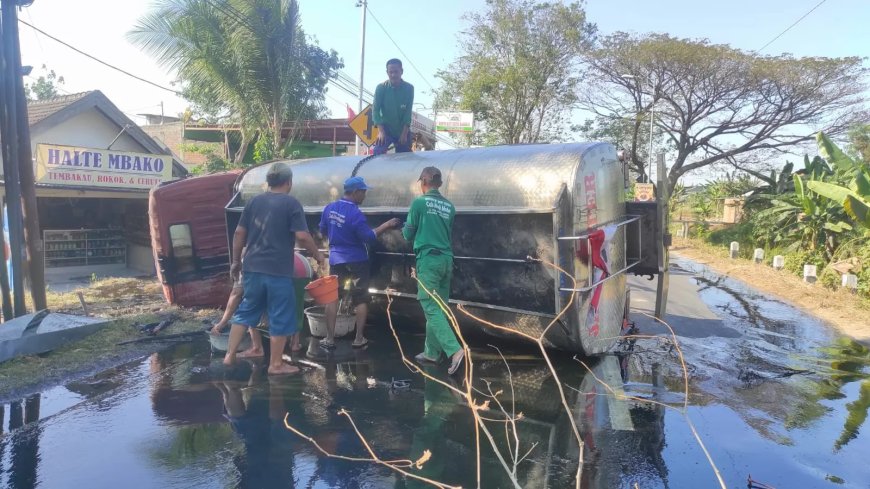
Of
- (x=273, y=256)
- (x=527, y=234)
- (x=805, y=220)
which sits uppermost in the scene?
(x=527, y=234)

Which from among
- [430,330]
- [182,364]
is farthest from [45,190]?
[430,330]

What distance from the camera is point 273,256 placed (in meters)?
4.91

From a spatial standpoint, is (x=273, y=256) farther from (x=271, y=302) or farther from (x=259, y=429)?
(x=259, y=429)

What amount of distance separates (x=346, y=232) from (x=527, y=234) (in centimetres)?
174

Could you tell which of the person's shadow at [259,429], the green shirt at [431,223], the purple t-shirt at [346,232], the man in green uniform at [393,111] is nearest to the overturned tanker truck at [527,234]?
the green shirt at [431,223]

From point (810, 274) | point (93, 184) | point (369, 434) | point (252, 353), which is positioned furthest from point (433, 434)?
point (810, 274)

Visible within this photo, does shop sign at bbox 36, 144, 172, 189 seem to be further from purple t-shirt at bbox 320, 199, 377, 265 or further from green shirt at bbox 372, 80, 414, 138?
purple t-shirt at bbox 320, 199, 377, 265

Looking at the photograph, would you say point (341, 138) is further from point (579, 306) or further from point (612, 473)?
point (612, 473)

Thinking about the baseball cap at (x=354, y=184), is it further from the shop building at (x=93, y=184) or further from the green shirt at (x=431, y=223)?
the shop building at (x=93, y=184)

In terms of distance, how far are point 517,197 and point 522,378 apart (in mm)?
1611

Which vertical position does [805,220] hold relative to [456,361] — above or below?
above

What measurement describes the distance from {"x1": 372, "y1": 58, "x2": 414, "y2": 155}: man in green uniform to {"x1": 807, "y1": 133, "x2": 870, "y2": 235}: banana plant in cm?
814

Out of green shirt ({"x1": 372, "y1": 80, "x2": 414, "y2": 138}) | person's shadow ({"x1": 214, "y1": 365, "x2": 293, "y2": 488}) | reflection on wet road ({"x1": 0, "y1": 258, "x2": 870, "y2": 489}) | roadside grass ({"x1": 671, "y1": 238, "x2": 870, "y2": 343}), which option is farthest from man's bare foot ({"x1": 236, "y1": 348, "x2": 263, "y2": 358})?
roadside grass ({"x1": 671, "y1": 238, "x2": 870, "y2": 343})

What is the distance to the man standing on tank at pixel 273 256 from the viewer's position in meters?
4.91
